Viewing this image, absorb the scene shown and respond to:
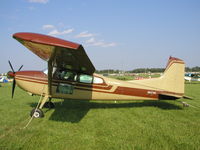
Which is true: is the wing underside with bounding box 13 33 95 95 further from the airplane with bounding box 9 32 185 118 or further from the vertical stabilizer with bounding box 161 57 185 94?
the vertical stabilizer with bounding box 161 57 185 94

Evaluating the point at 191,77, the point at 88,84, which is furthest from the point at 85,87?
the point at 191,77

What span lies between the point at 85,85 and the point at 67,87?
0.82 metres

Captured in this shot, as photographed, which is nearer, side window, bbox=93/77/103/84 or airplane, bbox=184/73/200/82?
side window, bbox=93/77/103/84

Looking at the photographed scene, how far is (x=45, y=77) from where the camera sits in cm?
721

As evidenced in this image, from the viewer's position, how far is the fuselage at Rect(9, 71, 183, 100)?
7.14 m

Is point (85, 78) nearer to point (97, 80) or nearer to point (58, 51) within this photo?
point (97, 80)

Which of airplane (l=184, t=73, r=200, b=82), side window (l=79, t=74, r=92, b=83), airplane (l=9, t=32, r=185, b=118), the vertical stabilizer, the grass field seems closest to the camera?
the grass field

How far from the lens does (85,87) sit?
730 cm

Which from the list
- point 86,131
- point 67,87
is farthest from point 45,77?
point 86,131

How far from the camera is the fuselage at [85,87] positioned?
23.4ft

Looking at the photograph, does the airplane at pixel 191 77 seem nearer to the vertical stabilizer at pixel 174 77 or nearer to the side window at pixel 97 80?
the vertical stabilizer at pixel 174 77

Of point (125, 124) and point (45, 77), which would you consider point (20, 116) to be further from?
point (125, 124)

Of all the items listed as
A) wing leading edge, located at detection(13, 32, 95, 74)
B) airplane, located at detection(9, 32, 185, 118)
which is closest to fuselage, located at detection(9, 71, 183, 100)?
airplane, located at detection(9, 32, 185, 118)

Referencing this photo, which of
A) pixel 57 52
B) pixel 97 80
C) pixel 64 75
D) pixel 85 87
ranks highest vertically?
pixel 57 52
